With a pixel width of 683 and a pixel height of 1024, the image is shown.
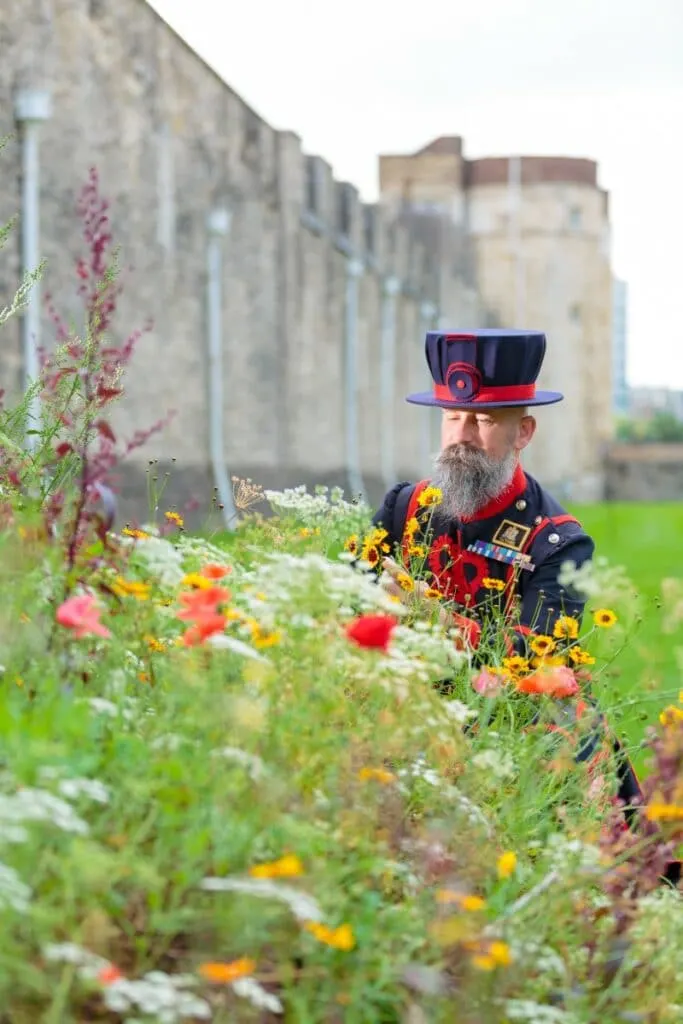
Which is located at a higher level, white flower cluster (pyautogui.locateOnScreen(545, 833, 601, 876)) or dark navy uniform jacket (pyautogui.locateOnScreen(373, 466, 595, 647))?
dark navy uniform jacket (pyautogui.locateOnScreen(373, 466, 595, 647))

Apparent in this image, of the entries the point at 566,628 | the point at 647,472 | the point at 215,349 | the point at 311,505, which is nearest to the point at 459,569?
the point at 311,505

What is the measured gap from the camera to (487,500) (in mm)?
3838

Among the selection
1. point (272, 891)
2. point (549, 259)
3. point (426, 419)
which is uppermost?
point (549, 259)

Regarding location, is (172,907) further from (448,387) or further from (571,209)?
(571,209)

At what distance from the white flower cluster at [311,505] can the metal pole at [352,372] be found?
62.6ft

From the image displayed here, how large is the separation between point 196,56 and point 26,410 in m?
12.8

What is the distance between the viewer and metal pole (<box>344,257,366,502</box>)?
23.4m

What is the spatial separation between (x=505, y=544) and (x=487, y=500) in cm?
11

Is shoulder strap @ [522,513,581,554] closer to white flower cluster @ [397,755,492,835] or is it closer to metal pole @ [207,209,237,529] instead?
white flower cluster @ [397,755,492,835]

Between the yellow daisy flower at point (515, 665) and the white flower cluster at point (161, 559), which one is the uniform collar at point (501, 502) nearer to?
the yellow daisy flower at point (515, 665)

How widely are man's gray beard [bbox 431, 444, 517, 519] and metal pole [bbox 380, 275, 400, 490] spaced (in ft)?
73.9

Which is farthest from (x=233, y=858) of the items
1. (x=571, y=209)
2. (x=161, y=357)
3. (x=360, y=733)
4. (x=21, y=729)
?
(x=571, y=209)

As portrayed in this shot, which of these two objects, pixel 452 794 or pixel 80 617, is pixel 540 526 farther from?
pixel 80 617

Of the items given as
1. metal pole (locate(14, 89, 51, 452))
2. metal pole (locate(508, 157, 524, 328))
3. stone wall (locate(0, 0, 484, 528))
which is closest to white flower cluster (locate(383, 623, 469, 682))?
stone wall (locate(0, 0, 484, 528))
